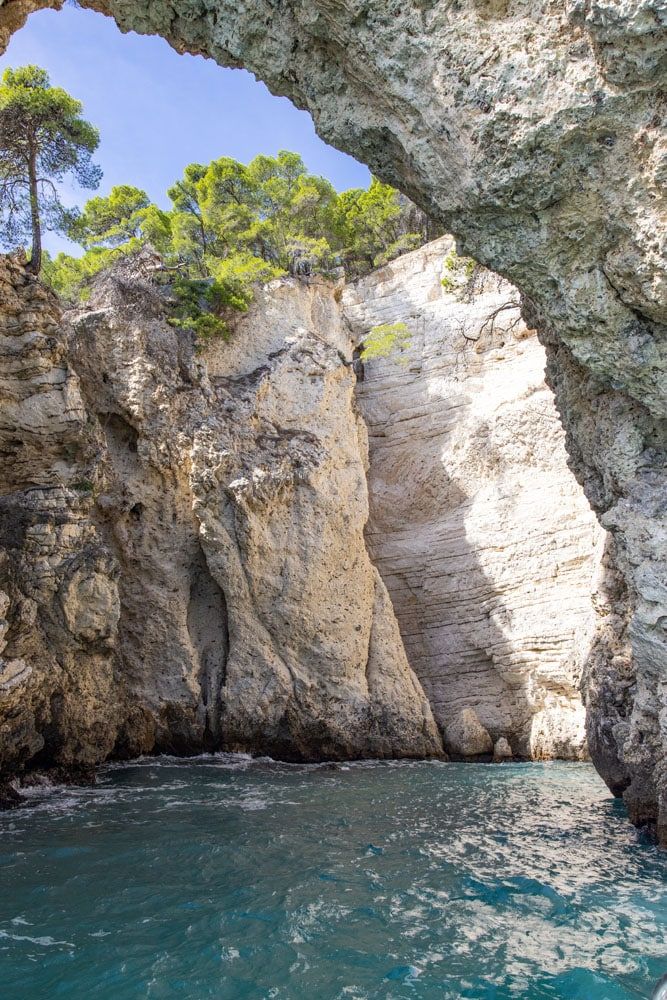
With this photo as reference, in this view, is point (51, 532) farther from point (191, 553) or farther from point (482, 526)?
point (482, 526)

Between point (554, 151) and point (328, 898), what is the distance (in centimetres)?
680

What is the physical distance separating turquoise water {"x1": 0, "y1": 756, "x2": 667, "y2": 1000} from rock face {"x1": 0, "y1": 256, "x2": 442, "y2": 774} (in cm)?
373

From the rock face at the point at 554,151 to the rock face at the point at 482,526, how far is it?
4.56 m

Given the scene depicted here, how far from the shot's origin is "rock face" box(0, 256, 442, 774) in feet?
40.4

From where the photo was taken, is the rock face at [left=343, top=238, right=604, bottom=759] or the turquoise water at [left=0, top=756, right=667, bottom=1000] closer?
the turquoise water at [left=0, top=756, right=667, bottom=1000]

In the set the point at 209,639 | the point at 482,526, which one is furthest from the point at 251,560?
the point at 482,526

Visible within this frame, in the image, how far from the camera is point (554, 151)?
609 cm

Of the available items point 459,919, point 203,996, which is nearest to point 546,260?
point 459,919

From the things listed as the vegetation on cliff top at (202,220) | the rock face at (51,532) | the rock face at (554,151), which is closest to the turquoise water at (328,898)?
the rock face at (554,151)

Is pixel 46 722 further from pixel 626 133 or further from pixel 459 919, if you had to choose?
pixel 626 133

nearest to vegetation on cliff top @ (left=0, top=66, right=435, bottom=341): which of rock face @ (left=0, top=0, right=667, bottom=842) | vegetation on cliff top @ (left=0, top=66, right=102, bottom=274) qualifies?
vegetation on cliff top @ (left=0, top=66, right=102, bottom=274)

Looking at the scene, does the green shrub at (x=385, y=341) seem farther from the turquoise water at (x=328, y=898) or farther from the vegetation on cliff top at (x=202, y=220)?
the turquoise water at (x=328, y=898)

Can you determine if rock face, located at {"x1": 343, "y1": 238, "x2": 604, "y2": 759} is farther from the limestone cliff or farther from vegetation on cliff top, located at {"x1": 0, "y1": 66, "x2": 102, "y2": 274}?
vegetation on cliff top, located at {"x1": 0, "y1": 66, "x2": 102, "y2": 274}

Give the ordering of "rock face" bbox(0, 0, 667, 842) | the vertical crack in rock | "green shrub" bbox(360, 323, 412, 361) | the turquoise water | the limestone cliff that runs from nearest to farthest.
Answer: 1. the turquoise water
2. "rock face" bbox(0, 0, 667, 842)
3. the limestone cliff
4. the vertical crack in rock
5. "green shrub" bbox(360, 323, 412, 361)
